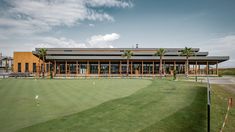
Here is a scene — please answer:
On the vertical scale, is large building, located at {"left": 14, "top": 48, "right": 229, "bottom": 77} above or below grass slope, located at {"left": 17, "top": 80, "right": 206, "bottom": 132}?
above

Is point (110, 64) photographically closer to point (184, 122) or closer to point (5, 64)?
point (184, 122)

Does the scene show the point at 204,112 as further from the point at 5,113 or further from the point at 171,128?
the point at 5,113

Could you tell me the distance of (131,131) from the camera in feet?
25.6

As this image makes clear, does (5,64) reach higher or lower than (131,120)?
higher

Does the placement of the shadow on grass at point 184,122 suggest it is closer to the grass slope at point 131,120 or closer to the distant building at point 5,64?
the grass slope at point 131,120

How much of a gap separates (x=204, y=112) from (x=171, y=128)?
394cm

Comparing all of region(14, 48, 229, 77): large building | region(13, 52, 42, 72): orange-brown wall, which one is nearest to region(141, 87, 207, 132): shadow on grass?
region(14, 48, 229, 77): large building

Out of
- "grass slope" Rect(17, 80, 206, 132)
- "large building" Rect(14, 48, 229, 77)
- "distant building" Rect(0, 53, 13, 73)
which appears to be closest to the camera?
"grass slope" Rect(17, 80, 206, 132)

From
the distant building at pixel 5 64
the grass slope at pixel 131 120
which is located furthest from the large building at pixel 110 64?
the grass slope at pixel 131 120

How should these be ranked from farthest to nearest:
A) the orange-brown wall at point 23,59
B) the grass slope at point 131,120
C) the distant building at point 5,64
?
the distant building at point 5,64 → the orange-brown wall at point 23,59 → the grass slope at point 131,120

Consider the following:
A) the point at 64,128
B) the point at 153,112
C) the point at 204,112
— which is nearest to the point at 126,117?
the point at 153,112

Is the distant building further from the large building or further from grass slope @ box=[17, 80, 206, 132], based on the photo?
grass slope @ box=[17, 80, 206, 132]

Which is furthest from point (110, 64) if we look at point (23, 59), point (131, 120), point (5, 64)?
point (5, 64)

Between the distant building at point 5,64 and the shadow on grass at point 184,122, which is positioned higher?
the distant building at point 5,64
